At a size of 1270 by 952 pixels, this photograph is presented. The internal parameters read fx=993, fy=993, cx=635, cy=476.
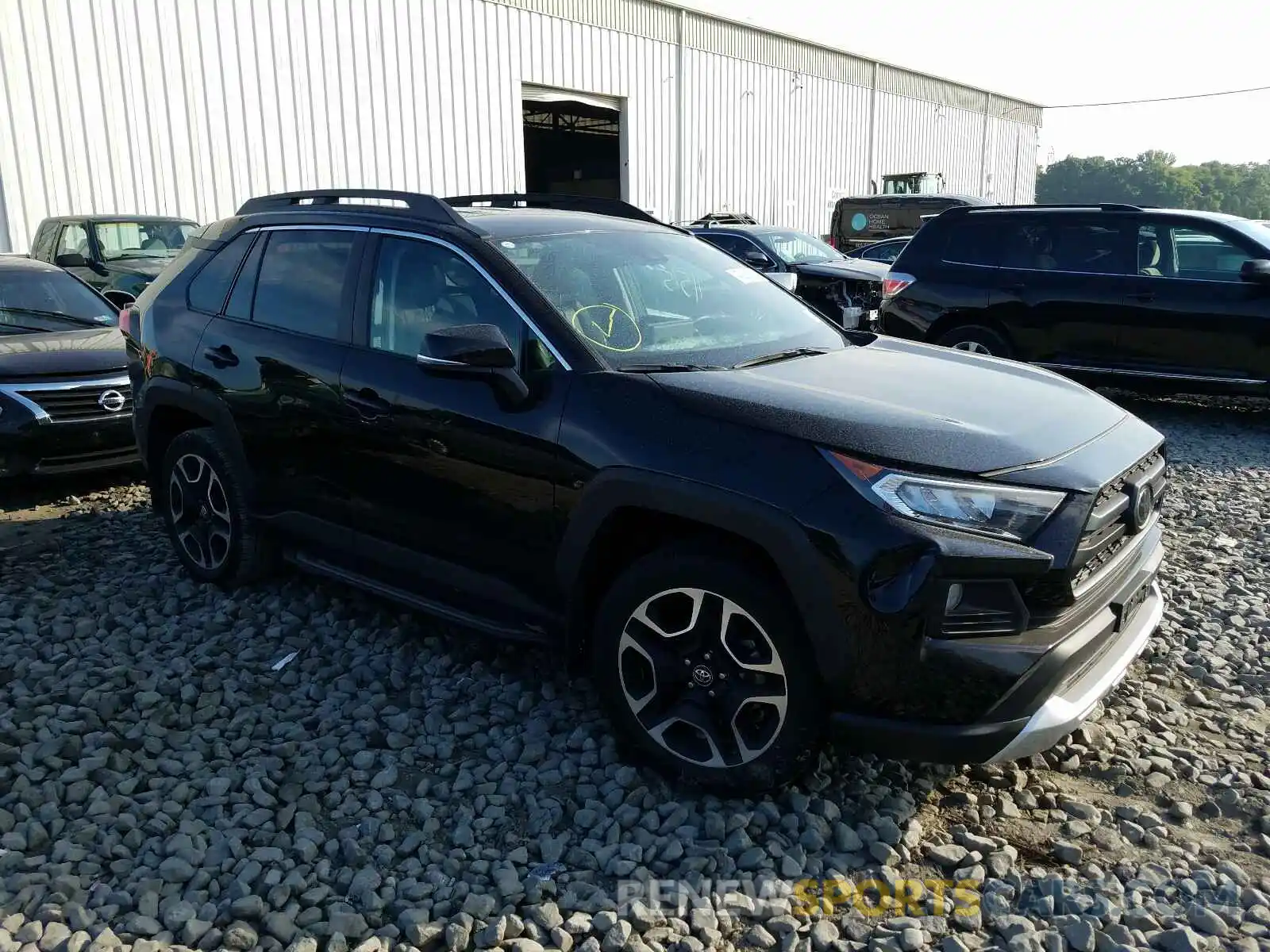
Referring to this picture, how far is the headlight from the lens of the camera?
2.63 metres

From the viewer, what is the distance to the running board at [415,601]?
3.41 meters

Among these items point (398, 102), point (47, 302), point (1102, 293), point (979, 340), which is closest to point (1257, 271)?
point (1102, 293)

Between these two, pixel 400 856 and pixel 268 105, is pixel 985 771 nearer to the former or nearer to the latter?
pixel 400 856

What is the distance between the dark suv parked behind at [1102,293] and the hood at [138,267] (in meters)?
8.76

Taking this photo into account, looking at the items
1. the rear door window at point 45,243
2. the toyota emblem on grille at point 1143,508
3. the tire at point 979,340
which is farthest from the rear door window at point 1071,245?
the rear door window at point 45,243

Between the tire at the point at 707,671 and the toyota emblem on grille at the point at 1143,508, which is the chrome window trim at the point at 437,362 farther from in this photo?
the toyota emblem on grille at the point at 1143,508

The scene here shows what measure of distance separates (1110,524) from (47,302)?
24.4ft

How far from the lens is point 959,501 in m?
2.65

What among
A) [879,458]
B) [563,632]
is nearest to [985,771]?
[879,458]

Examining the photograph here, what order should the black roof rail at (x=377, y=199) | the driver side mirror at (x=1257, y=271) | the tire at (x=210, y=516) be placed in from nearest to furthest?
the black roof rail at (x=377, y=199)
the tire at (x=210, y=516)
the driver side mirror at (x=1257, y=271)

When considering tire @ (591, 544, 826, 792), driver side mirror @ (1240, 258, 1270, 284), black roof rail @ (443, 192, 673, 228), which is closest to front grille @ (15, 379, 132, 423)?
black roof rail @ (443, 192, 673, 228)

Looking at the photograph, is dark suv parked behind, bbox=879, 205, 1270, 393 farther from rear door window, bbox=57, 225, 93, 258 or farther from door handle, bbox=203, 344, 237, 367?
rear door window, bbox=57, 225, 93, 258

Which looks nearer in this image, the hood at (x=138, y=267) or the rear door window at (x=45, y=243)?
the hood at (x=138, y=267)

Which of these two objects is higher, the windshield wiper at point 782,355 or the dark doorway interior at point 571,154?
the dark doorway interior at point 571,154
